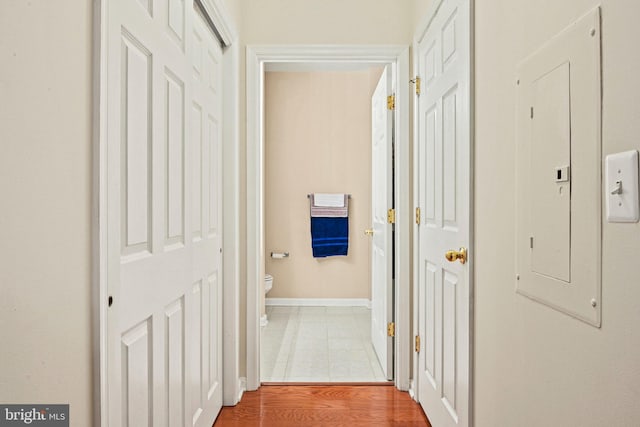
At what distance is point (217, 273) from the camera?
89.1 inches

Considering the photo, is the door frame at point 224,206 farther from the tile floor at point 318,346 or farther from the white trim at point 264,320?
the white trim at point 264,320

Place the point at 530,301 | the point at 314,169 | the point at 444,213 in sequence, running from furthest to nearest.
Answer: the point at 314,169, the point at 444,213, the point at 530,301

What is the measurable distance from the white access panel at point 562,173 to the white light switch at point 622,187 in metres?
0.04

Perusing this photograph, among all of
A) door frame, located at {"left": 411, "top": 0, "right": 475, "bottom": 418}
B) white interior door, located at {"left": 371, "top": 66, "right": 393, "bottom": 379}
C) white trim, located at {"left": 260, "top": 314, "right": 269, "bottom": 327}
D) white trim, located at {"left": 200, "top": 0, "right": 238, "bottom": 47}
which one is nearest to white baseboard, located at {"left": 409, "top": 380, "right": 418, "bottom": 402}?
door frame, located at {"left": 411, "top": 0, "right": 475, "bottom": 418}

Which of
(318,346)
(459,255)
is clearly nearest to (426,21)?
(459,255)

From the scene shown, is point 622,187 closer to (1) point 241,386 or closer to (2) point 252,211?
(2) point 252,211

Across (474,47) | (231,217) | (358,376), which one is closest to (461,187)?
(474,47)

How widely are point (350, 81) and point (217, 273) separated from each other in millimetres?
3366

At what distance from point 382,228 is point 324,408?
3.96ft

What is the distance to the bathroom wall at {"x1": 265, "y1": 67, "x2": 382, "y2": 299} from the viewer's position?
4941 millimetres

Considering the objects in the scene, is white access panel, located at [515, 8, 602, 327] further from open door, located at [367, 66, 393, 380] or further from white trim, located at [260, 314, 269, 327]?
white trim, located at [260, 314, 269, 327]

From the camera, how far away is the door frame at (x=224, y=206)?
0.93 metres

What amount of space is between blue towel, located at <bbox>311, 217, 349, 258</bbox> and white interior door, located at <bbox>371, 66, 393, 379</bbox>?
4.81 feet

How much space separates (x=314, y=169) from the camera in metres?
4.96
